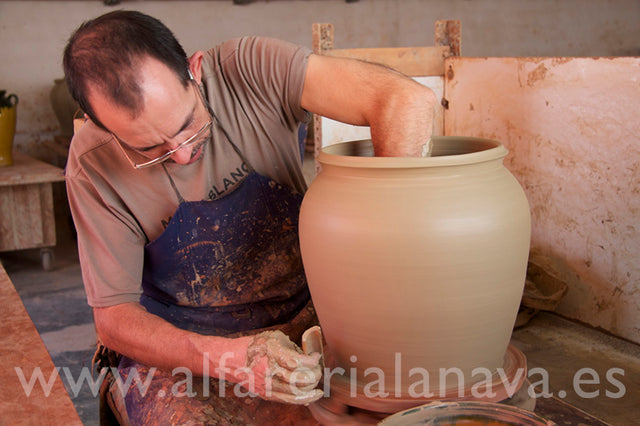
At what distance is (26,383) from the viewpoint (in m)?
1.28

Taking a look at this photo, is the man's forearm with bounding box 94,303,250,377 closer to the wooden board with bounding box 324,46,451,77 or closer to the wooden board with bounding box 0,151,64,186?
the wooden board with bounding box 324,46,451,77

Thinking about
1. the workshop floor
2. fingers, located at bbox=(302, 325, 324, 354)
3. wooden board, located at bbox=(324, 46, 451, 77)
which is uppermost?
Result: wooden board, located at bbox=(324, 46, 451, 77)

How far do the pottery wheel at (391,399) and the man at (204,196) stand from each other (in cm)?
9

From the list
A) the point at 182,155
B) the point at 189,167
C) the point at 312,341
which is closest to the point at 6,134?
the point at 189,167

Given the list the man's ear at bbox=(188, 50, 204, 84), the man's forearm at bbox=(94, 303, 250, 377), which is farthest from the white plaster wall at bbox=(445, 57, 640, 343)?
the man's forearm at bbox=(94, 303, 250, 377)

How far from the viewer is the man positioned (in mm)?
1269

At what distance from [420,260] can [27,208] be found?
363cm

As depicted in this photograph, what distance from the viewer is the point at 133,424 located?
4.69 feet

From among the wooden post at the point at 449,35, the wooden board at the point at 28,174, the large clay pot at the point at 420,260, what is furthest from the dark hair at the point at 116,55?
the wooden board at the point at 28,174

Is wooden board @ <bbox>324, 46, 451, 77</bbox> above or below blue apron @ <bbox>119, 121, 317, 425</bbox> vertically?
above

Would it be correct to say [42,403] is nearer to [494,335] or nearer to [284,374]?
[284,374]

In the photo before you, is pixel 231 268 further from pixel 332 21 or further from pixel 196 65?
pixel 332 21

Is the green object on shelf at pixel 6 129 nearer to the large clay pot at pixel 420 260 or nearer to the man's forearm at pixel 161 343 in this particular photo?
the man's forearm at pixel 161 343

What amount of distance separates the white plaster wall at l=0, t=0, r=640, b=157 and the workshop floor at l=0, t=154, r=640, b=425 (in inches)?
94.1
